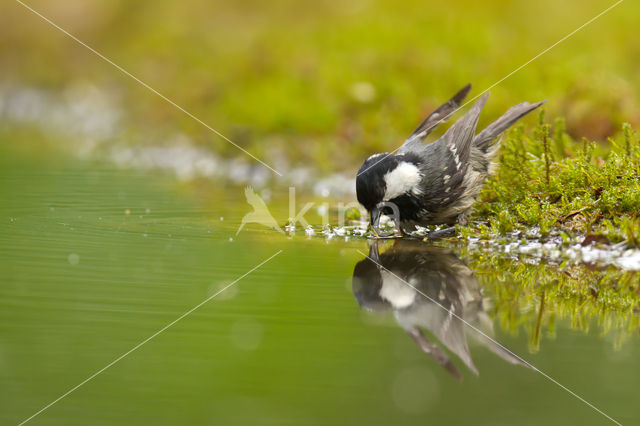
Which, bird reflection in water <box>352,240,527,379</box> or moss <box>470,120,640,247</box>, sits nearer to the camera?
bird reflection in water <box>352,240,527,379</box>

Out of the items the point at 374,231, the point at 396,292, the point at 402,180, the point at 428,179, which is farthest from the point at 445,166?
the point at 396,292

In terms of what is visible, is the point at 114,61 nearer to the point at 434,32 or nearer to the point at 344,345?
the point at 434,32

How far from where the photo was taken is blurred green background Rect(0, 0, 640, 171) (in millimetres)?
11375

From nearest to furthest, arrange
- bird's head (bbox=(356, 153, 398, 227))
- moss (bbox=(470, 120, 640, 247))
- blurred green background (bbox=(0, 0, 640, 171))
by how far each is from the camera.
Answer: moss (bbox=(470, 120, 640, 247)) → bird's head (bbox=(356, 153, 398, 227)) → blurred green background (bbox=(0, 0, 640, 171))

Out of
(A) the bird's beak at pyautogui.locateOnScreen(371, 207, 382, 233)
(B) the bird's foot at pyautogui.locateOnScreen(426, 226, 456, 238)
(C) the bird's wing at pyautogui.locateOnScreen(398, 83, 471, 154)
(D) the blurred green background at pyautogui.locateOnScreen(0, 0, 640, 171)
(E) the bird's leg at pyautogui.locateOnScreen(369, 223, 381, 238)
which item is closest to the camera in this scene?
(A) the bird's beak at pyautogui.locateOnScreen(371, 207, 382, 233)

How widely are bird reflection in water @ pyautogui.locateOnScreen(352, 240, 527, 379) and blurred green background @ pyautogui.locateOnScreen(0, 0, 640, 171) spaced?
4.65 meters

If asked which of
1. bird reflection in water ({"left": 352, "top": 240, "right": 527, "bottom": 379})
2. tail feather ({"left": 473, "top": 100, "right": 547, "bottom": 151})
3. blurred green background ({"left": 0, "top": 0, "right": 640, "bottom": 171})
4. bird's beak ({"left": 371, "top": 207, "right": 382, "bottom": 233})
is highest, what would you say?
blurred green background ({"left": 0, "top": 0, "right": 640, "bottom": 171})

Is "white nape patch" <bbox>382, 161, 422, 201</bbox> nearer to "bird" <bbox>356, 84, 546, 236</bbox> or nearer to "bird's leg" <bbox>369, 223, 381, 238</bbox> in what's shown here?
"bird" <bbox>356, 84, 546, 236</bbox>

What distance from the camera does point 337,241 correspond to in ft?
20.9

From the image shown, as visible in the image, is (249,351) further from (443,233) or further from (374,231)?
(443,233)

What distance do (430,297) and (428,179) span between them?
198 cm

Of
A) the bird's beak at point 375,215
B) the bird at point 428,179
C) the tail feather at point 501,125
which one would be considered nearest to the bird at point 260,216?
the bird's beak at point 375,215

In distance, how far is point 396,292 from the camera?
454cm

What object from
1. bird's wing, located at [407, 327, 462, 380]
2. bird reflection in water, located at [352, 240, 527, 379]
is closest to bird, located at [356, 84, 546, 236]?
bird reflection in water, located at [352, 240, 527, 379]
